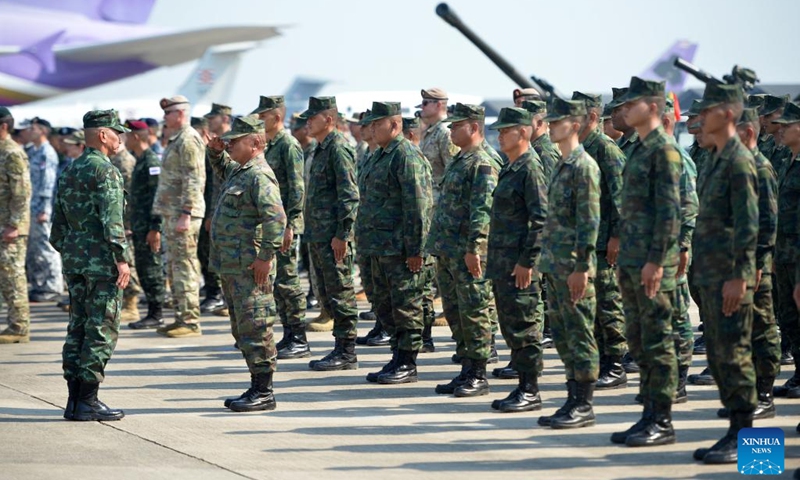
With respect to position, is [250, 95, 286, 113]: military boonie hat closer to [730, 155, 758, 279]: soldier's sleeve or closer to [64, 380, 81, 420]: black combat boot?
[64, 380, 81, 420]: black combat boot

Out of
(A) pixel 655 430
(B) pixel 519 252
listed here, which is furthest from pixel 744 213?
(B) pixel 519 252

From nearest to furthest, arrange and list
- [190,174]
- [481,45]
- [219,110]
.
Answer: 1. [190,174]
2. [219,110]
3. [481,45]

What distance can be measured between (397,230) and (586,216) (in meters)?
2.27

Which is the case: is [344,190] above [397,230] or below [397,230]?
above

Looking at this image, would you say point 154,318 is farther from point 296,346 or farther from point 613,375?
point 613,375

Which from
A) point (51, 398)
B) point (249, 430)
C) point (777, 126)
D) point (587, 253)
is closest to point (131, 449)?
point (249, 430)

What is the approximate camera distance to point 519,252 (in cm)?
779

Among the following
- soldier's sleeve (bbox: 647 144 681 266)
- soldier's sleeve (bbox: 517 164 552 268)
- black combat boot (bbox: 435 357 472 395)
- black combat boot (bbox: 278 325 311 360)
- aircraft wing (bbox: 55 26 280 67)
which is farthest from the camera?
aircraft wing (bbox: 55 26 280 67)

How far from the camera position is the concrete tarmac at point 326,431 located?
6.40 m

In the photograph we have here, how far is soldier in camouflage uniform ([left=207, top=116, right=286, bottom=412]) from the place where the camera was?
790 cm

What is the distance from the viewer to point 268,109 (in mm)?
10234

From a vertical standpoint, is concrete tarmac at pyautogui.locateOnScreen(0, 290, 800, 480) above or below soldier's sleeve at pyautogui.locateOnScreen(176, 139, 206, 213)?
below

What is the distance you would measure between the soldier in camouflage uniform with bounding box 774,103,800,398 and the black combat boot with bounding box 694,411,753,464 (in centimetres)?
196

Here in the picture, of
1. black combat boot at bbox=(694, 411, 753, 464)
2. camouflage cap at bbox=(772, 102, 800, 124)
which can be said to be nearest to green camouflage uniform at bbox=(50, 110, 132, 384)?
black combat boot at bbox=(694, 411, 753, 464)
